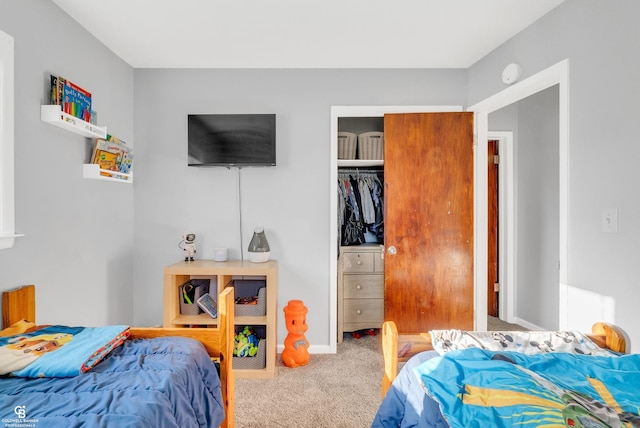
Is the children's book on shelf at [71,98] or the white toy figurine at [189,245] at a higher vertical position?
the children's book on shelf at [71,98]

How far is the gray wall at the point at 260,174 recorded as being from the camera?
290cm

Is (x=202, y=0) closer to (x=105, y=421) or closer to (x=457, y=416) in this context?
(x=105, y=421)

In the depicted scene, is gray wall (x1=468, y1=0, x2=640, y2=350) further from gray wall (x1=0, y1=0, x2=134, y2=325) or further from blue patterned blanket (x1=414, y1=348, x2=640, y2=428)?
gray wall (x1=0, y1=0, x2=134, y2=325)

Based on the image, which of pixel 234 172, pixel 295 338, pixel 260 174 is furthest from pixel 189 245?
pixel 295 338

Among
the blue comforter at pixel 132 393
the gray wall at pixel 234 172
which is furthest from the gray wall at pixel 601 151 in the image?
the blue comforter at pixel 132 393

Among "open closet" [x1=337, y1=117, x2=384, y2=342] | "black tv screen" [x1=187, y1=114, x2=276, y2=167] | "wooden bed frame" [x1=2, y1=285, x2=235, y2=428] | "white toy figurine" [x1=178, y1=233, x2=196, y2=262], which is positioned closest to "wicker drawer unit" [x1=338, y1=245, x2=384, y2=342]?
"open closet" [x1=337, y1=117, x2=384, y2=342]

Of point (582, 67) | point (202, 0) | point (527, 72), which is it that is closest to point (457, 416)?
point (582, 67)

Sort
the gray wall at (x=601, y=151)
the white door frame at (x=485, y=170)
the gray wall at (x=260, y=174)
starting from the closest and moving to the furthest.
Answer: the gray wall at (x=601, y=151)
the white door frame at (x=485, y=170)
the gray wall at (x=260, y=174)

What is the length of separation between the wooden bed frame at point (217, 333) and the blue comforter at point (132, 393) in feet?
0.20

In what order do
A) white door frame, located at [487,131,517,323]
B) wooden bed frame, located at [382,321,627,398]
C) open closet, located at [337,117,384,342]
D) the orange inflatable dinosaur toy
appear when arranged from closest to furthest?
wooden bed frame, located at [382,321,627,398]
the orange inflatable dinosaur toy
open closet, located at [337,117,384,342]
white door frame, located at [487,131,517,323]

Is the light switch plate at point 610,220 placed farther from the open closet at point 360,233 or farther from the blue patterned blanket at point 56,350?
the blue patterned blanket at point 56,350

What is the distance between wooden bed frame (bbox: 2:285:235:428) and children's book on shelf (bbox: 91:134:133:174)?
986 mm

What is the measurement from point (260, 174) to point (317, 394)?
1761 mm

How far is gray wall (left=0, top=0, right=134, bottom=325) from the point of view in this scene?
5.72 ft
